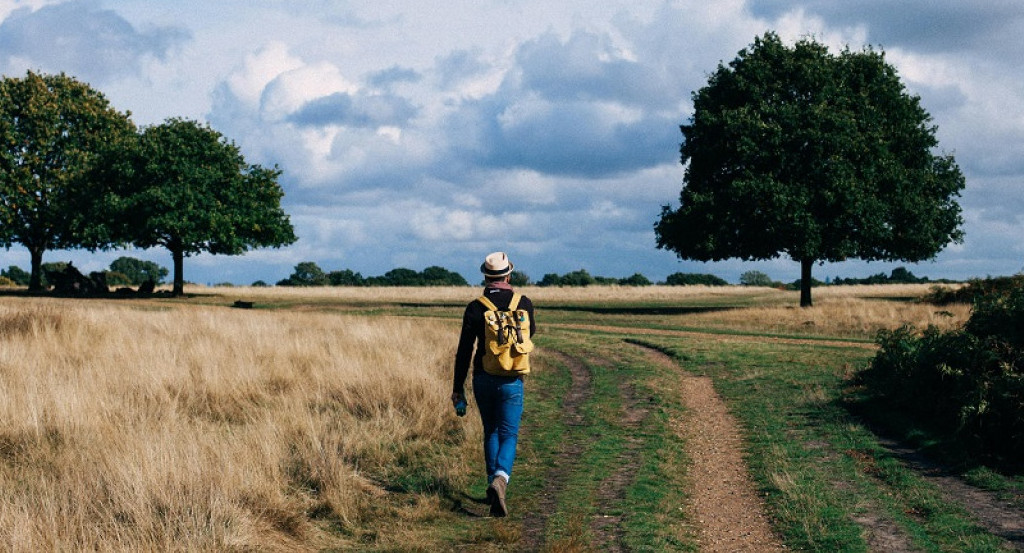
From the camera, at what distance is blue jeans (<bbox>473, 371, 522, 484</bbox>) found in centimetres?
846

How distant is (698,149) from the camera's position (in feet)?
139

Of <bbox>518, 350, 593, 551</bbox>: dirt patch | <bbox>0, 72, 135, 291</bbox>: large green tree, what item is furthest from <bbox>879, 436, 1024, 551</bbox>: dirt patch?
<bbox>0, 72, 135, 291</bbox>: large green tree

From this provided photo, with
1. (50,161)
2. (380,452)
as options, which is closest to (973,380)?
(380,452)

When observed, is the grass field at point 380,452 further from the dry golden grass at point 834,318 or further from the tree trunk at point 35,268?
the tree trunk at point 35,268

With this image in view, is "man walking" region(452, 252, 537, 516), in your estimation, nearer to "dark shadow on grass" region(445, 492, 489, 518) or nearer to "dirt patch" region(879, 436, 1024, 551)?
"dark shadow on grass" region(445, 492, 489, 518)

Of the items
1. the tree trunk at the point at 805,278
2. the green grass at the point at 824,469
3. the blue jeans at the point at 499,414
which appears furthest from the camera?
the tree trunk at the point at 805,278

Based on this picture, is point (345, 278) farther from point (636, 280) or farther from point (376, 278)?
point (636, 280)

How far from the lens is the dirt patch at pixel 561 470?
7.80m

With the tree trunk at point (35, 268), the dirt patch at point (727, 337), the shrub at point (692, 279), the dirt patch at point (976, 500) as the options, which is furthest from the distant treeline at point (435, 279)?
the dirt patch at point (976, 500)

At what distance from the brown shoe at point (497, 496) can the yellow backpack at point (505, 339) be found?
3.76 feet

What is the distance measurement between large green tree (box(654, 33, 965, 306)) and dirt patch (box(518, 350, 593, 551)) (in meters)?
23.8

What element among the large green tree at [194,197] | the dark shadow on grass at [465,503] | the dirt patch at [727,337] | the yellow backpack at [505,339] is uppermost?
the large green tree at [194,197]

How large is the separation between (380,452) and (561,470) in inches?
96.8

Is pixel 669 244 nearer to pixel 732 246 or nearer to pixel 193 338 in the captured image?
pixel 732 246
